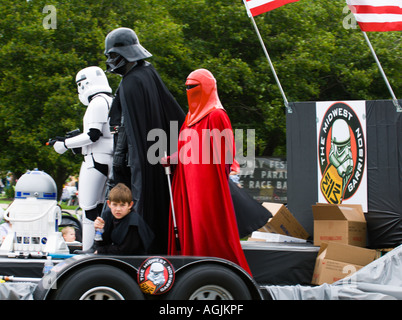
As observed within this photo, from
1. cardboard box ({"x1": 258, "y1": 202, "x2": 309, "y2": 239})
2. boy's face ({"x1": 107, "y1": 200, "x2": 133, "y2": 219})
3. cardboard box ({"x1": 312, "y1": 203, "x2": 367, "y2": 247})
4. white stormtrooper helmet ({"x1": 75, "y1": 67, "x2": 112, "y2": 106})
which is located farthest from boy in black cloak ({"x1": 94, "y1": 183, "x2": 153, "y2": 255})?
cardboard box ({"x1": 258, "y1": 202, "x2": 309, "y2": 239})

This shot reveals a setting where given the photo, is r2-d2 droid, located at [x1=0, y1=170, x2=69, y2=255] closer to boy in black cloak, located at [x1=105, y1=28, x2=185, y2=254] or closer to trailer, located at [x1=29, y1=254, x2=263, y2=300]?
boy in black cloak, located at [x1=105, y1=28, x2=185, y2=254]

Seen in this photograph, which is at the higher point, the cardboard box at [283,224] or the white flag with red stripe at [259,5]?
the white flag with red stripe at [259,5]

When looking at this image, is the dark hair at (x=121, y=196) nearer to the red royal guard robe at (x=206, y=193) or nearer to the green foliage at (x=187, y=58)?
the red royal guard robe at (x=206, y=193)

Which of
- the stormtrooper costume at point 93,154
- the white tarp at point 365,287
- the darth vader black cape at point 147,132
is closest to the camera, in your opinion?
the white tarp at point 365,287

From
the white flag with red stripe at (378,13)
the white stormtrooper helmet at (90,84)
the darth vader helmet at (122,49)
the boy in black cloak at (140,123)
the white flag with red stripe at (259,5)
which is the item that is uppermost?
the white flag with red stripe at (259,5)

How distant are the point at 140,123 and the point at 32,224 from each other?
1335 mm

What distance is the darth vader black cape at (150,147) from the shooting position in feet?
14.9

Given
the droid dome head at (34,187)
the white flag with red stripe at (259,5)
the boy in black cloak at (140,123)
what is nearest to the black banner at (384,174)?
the white flag with red stripe at (259,5)

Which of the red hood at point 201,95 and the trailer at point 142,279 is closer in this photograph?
the trailer at point 142,279

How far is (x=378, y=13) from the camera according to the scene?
6.58 metres

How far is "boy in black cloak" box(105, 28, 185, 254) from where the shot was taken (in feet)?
14.9

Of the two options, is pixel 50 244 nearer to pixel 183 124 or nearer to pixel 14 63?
pixel 183 124

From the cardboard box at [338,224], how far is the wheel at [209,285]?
245cm

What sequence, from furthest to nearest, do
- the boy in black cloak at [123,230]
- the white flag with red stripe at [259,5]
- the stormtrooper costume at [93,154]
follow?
the white flag with red stripe at [259,5] → the stormtrooper costume at [93,154] → the boy in black cloak at [123,230]
